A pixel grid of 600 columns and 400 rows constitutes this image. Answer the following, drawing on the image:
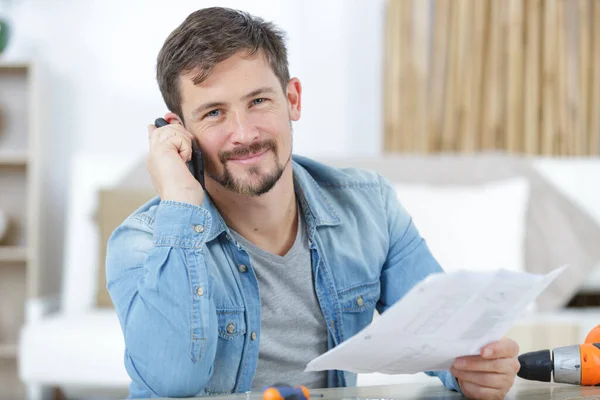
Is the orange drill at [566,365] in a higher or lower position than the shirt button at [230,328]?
lower

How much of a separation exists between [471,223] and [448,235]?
88mm

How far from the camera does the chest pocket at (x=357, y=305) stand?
1.18 metres

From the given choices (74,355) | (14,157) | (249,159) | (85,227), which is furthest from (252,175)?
(14,157)

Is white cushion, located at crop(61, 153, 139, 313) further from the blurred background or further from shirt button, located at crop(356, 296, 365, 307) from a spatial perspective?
shirt button, located at crop(356, 296, 365, 307)

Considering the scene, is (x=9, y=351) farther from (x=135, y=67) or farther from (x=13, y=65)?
(x=135, y=67)

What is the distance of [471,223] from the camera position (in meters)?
2.34

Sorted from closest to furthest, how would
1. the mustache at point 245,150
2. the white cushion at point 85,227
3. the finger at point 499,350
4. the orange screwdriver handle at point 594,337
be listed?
1. the finger at point 499,350
2. the orange screwdriver handle at point 594,337
3. the mustache at point 245,150
4. the white cushion at point 85,227

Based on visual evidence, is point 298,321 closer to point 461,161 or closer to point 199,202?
point 199,202

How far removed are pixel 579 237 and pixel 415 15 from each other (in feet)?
3.75

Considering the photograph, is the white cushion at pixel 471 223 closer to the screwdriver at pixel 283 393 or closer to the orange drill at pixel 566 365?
the orange drill at pixel 566 365

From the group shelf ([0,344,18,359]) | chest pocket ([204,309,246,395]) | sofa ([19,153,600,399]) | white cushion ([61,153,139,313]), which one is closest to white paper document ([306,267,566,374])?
chest pocket ([204,309,246,395])

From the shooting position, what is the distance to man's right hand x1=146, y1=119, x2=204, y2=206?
3.39ft

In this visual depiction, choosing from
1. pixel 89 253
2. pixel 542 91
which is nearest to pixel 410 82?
pixel 542 91

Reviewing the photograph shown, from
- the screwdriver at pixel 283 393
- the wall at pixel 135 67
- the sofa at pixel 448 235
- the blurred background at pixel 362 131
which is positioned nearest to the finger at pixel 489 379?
the screwdriver at pixel 283 393
